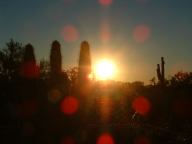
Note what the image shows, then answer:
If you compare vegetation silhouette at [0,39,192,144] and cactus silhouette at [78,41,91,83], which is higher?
cactus silhouette at [78,41,91,83]

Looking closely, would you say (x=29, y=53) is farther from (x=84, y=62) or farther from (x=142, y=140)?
(x=142, y=140)

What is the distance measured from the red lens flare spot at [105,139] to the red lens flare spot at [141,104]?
14059 millimetres

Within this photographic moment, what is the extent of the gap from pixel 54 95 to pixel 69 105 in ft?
5.40

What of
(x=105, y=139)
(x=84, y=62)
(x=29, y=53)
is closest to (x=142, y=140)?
(x=105, y=139)

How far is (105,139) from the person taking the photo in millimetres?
21719

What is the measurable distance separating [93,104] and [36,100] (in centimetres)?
497

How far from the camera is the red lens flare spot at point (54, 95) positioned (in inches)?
1410

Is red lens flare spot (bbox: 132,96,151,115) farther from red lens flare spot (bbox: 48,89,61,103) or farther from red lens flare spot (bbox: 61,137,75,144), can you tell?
red lens flare spot (bbox: 61,137,75,144)

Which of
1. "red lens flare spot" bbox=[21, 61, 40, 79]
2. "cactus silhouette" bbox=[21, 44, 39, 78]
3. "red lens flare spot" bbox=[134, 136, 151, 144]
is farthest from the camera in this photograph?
"cactus silhouette" bbox=[21, 44, 39, 78]

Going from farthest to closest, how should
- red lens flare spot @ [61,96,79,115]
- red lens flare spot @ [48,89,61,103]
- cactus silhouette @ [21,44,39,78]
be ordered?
cactus silhouette @ [21,44,39,78]
red lens flare spot @ [48,89,61,103]
red lens flare spot @ [61,96,79,115]

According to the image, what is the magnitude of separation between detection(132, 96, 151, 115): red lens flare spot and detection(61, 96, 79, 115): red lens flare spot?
5.27 m

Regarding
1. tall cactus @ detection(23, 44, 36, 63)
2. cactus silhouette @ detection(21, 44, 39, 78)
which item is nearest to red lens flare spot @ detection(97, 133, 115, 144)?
cactus silhouette @ detection(21, 44, 39, 78)

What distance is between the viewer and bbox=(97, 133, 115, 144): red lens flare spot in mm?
21184

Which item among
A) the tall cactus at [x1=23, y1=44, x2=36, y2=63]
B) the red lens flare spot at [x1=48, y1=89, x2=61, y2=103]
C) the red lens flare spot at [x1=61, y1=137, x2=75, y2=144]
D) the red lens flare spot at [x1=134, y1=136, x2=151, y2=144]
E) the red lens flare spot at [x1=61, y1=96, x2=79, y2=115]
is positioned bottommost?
the red lens flare spot at [x1=61, y1=137, x2=75, y2=144]
